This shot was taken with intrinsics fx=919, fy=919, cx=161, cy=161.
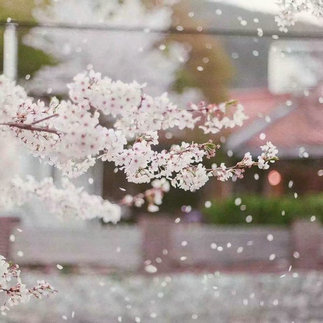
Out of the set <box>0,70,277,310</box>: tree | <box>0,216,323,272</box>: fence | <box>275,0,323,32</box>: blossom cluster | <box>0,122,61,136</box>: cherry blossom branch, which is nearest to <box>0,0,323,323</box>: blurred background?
<box>0,216,323,272</box>: fence

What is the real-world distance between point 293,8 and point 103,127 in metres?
0.97

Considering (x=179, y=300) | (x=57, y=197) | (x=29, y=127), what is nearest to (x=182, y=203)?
(x=179, y=300)

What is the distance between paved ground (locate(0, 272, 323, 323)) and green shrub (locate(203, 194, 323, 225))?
9.34 ft

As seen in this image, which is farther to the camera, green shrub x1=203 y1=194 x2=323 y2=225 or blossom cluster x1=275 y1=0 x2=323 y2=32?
green shrub x1=203 y1=194 x2=323 y2=225

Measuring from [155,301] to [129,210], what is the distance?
559 centimetres

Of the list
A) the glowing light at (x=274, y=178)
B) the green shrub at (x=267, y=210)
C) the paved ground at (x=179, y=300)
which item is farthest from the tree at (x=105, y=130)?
the glowing light at (x=274, y=178)

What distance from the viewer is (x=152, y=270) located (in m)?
7.73

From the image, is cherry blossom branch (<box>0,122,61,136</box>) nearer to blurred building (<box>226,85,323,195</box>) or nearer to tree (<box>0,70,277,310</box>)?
tree (<box>0,70,277,310</box>)

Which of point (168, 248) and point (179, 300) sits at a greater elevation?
point (168, 248)

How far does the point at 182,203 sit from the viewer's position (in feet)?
43.9

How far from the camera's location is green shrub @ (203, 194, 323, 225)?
34.7 ft

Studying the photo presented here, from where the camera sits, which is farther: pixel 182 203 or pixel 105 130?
pixel 182 203

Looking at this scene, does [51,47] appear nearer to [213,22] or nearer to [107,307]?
[213,22]

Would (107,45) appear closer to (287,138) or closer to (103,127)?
(287,138)
